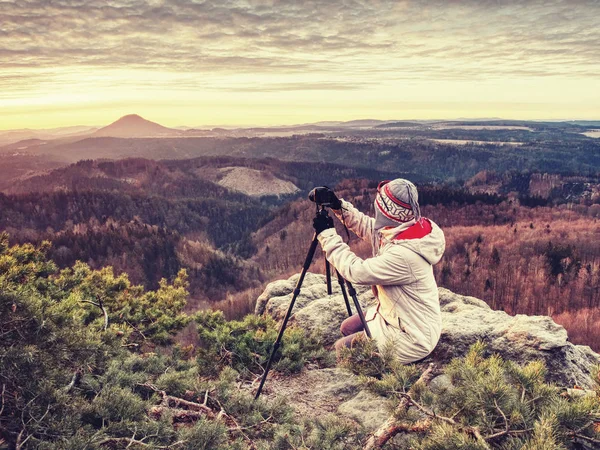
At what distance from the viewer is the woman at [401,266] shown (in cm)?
543

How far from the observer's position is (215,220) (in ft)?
604

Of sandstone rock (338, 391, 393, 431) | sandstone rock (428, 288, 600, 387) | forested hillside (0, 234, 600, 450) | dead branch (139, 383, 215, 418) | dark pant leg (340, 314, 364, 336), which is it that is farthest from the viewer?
sandstone rock (428, 288, 600, 387)

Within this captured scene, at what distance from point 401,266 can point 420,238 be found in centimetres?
50

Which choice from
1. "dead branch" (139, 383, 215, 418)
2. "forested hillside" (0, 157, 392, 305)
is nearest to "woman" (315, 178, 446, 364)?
"dead branch" (139, 383, 215, 418)

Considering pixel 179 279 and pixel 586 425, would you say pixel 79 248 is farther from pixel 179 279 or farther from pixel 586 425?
pixel 586 425

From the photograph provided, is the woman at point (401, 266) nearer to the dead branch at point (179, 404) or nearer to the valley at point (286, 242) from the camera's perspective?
the dead branch at point (179, 404)

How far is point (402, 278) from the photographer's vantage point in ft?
18.0

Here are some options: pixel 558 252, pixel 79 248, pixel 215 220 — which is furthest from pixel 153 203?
pixel 558 252

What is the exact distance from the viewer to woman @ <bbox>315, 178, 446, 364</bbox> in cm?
543

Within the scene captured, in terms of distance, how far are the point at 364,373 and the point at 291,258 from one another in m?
112

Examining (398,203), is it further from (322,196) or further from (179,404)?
(179,404)

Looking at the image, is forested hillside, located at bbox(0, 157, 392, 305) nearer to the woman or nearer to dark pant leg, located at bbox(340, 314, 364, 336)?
dark pant leg, located at bbox(340, 314, 364, 336)

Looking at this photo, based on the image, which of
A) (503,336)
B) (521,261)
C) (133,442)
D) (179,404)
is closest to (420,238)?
(133,442)

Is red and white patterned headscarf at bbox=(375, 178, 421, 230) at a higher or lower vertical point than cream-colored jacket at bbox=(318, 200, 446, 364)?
higher
